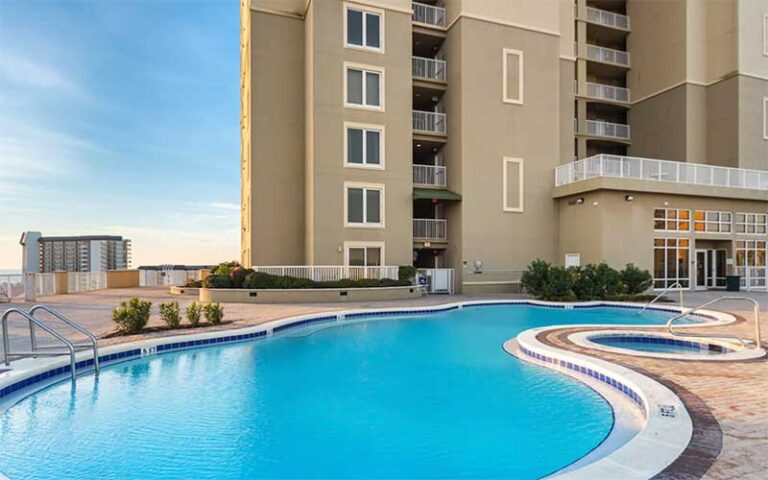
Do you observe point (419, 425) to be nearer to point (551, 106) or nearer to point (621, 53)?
point (551, 106)

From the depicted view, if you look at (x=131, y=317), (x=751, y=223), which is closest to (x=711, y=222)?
(x=751, y=223)

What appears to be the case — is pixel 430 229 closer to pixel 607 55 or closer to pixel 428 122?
pixel 428 122

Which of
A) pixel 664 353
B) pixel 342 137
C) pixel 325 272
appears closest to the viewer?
pixel 664 353

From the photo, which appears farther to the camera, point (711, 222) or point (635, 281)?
point (711, 222)

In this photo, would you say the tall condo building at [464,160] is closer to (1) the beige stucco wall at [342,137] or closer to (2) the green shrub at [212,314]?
(1) the beige stucco wall at [342,137]

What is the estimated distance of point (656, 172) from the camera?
19016mm

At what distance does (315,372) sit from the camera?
7.54m

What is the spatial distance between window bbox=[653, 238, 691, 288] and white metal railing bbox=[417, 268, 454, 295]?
879 centimetres

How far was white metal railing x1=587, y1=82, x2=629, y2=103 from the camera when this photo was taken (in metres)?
25.6

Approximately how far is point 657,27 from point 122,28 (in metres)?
26.7

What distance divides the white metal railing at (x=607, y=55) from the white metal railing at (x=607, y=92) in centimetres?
138

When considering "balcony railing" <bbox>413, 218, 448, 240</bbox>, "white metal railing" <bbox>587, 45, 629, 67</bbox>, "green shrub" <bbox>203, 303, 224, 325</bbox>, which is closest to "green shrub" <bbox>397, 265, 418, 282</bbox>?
"balcony railing" <bbox>413, 218, 448, 240</bbox>

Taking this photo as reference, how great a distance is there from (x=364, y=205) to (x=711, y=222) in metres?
15.7

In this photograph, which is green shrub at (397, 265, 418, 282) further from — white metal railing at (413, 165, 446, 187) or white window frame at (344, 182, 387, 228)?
white metal railing at (413, 165, 446, 187)
